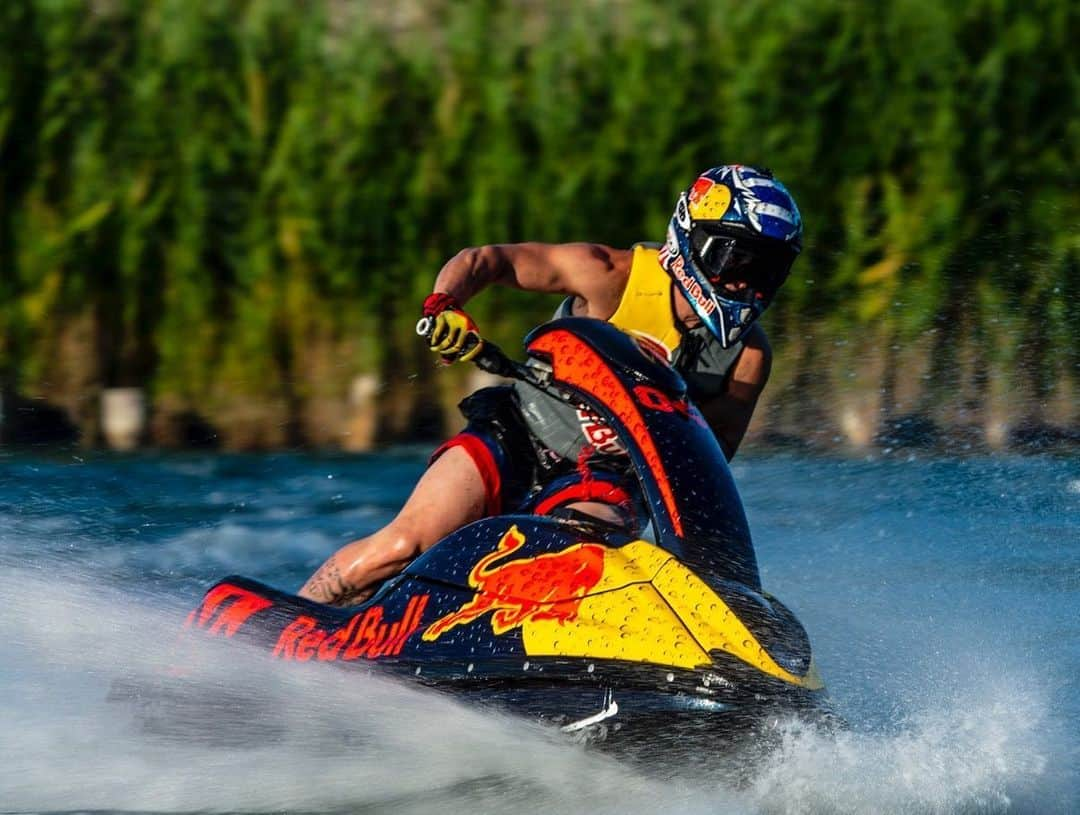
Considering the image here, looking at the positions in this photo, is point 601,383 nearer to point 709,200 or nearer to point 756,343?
point 709,200

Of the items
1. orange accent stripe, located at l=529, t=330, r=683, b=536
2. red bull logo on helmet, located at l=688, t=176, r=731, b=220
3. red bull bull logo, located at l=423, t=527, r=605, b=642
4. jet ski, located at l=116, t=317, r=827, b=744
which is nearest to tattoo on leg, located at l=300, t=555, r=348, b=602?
jet ski, located at l=116, t=317, r=827, b=744

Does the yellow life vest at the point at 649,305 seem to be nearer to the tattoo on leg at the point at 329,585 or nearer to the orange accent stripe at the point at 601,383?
the orange accent stripe at the point at 601,383

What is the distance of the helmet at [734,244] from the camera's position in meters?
4.23

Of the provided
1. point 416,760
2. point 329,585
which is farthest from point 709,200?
point 416,760

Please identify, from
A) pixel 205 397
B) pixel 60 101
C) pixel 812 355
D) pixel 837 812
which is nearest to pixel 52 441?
pixel 205 397

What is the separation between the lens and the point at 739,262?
14.0 feet

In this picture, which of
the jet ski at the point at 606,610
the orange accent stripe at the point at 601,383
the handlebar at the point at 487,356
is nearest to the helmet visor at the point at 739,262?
the jet ski at the point at 606,610

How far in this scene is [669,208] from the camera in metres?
8.62

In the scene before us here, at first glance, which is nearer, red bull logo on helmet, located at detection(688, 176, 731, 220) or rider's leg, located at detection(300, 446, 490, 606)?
red bull logo on helmet, located at detection(688, 176, 731, 220)

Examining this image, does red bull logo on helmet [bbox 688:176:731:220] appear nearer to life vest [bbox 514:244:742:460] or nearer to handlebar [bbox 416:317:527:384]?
life vest [bbox 514:244:742:460]

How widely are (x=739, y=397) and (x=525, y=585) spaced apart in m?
1.36

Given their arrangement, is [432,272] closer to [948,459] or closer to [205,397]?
[205,397]

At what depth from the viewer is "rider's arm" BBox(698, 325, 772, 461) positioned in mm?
4703

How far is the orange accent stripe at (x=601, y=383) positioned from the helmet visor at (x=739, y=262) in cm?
55
